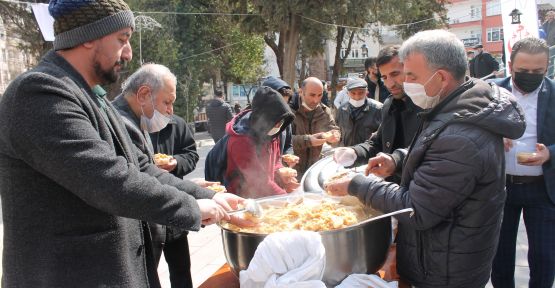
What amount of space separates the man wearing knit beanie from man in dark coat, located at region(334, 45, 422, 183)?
1486mm

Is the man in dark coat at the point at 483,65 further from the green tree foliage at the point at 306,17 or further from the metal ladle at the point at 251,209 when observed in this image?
the metal ladle at the point at 251,209

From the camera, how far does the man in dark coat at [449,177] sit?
1586 millimetres

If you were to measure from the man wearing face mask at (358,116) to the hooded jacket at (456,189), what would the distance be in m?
2.83

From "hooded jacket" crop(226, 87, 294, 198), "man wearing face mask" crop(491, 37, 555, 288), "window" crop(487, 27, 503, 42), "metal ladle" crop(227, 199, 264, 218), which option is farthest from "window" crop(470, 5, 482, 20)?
"metal ladle" crop(227, 199, 264, 218)

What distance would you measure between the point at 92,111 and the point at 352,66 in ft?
160

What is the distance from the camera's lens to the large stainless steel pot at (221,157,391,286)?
5.24 ft

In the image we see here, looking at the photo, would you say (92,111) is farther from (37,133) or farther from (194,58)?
(194,58)

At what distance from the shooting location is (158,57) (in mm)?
19000

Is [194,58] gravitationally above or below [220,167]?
above

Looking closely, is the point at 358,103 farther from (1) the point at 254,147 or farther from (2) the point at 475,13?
(2) the point at 475,13

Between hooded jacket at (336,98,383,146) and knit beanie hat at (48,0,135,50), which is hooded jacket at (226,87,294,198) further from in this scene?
hooded jacket at (336,98,383,146)

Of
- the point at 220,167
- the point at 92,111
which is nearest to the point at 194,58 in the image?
the point at 220,167

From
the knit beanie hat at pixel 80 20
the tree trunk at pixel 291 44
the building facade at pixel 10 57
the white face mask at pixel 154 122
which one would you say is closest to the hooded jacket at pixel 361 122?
the white face mask at pixel 154 122

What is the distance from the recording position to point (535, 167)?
2.75m
